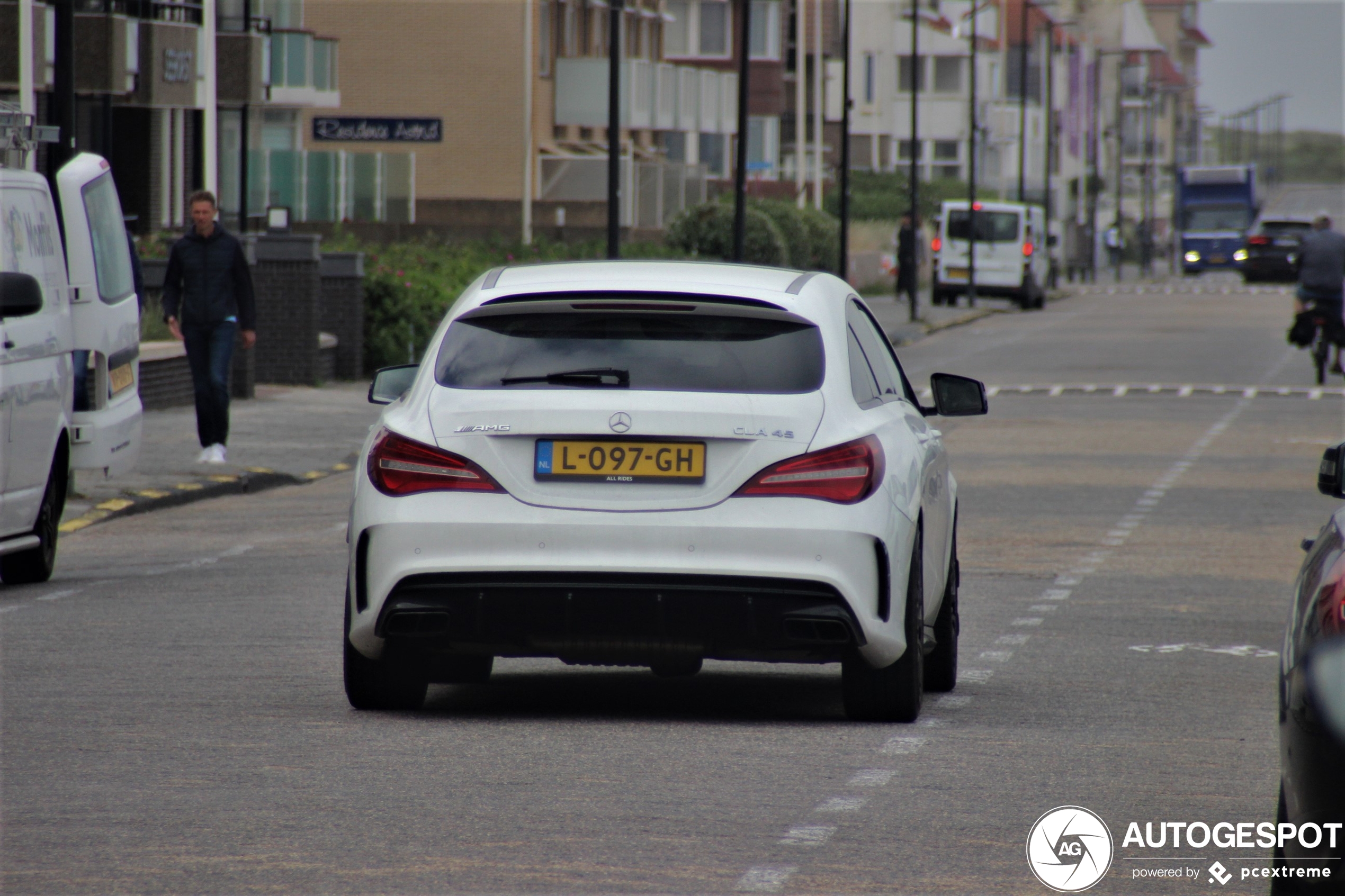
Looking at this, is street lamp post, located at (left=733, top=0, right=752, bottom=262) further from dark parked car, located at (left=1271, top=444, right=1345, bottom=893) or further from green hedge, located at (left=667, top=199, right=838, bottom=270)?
dark parked car, located at (left=1271, top=444, right=1345, bottom=893)

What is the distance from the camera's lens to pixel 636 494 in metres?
7.91

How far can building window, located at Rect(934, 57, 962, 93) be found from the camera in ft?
406

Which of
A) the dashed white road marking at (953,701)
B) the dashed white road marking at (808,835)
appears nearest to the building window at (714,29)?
the dashed white road marking at (953,701)

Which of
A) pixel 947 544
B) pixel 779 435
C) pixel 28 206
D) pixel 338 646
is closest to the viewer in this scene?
pixel 779 435

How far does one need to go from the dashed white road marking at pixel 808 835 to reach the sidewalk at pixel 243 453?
10.1m

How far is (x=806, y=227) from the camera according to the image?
5834 cm

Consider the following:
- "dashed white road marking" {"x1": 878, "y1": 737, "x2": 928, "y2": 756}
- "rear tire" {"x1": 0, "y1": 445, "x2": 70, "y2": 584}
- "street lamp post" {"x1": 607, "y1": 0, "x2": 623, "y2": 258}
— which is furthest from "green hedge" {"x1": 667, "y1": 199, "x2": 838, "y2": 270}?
"dashed white road marking" {"x1": 878, "y1": 737, "x2": 928, "y2": 756}

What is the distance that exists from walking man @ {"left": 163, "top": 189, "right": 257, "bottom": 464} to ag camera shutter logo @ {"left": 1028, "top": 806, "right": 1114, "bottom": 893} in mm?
13147

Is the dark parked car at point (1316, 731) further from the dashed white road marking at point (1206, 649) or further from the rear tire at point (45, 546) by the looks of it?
the rear tire at point (45, 546)

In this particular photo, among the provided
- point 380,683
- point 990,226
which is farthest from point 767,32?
point 380,683

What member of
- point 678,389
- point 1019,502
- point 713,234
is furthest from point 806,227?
point 678,389

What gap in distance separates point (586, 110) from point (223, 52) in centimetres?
1874

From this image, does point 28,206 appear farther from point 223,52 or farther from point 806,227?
point 806,227

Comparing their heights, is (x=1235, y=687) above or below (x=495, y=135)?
below
